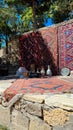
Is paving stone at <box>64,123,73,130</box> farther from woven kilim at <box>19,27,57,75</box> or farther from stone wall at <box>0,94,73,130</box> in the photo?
woven kilim at <box>19,27,57,75</box>

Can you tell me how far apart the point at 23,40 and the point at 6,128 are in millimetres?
9084

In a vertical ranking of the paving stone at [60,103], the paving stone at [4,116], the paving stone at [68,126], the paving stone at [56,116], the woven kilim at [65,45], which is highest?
the woven kilim at [65,45]

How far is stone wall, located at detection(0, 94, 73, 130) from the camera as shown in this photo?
3578mm

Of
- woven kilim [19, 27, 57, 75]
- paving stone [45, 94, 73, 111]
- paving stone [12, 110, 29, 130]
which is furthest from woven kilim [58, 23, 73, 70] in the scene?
paving stone [45, 94, 73, 111]

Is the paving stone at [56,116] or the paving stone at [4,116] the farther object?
the paving stone at [4,116]

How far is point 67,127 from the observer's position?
11.3 ft

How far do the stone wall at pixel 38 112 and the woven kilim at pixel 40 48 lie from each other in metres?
6.62

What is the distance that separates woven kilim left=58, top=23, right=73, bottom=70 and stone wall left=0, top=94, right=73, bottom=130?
231 inches

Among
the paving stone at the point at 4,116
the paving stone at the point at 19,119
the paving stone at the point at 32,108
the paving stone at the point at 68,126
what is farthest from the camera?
the paving stone at the point at 4,116

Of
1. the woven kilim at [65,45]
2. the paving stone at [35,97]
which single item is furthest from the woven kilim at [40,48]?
the paving stone at [35,97]

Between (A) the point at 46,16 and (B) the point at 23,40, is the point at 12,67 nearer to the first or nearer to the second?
(B) the point at 23,40

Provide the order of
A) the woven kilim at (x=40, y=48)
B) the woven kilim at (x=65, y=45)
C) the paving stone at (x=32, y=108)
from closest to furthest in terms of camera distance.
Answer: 1. the paving stone at (x=32, y=108)
2. the woven kilim at (x=65, y=45)
3. the woven kilim at (x=40, y=48)

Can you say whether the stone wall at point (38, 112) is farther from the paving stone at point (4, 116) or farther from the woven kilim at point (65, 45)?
the woven kilim at point (65, 45)

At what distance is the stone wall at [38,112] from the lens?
11.7 feet
